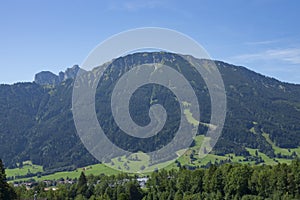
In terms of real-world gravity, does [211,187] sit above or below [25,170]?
above

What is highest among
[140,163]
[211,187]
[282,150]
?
[282,150]

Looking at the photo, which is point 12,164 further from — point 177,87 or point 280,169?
point 280,169

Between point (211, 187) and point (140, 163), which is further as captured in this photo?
point (140, 163)

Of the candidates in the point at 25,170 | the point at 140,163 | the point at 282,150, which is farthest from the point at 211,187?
the point at 25,170

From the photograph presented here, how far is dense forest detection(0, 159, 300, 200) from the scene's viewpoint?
5303cm

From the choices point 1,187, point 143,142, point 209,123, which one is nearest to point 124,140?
point 143,142

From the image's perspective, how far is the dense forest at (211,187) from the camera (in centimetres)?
5303

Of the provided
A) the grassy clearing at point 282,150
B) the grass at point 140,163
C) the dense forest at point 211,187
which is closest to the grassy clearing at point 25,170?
the grass at point 140,163

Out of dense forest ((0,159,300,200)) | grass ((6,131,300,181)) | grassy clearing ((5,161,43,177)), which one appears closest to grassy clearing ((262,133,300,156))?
grass ((6,131,300,181))

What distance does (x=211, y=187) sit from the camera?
2346 inches

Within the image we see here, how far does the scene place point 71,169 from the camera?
16875 centimetres

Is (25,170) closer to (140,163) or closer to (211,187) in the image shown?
(140,163)

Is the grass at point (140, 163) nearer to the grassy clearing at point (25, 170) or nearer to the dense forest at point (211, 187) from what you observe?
the grassy clearing at point (25, 170)

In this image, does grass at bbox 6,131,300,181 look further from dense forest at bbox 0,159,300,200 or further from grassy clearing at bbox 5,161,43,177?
dense forest at bbox 0,159,300,200
